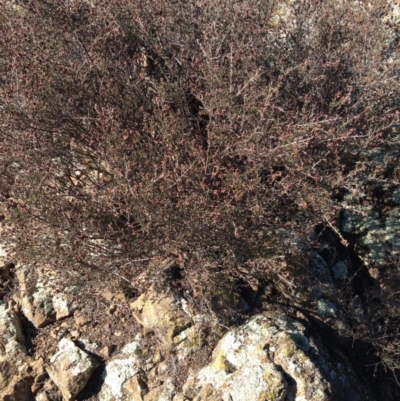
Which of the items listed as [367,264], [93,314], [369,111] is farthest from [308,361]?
[369,111]

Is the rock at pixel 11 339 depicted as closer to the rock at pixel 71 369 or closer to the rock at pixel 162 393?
the rock at pixel 71 369

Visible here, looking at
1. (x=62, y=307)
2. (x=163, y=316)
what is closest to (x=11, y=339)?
(x=62, y=307)

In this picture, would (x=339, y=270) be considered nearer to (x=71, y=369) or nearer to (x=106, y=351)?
(x=106, y=351)

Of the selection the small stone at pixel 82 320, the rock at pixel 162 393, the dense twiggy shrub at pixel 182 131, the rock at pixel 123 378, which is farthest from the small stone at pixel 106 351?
the dense twiggy shrub at pixel 182 131

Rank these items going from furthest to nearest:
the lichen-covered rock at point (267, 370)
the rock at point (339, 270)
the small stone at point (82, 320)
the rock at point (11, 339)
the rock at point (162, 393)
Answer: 1. the rock at point (339, 270)
2. the small stone at point (82, 320)
3. the rock at point (11, 339)
4. the rock at point (162, 393)
5. the lichen-covered rock at point (267, 370)

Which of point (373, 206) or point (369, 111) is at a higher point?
point (369, 111)

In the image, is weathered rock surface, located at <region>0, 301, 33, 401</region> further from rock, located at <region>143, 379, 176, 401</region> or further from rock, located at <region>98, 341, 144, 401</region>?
rock, located at <region>143, 379, 176, 401</region>

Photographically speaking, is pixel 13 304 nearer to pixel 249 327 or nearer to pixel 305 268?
pixel 249 327
